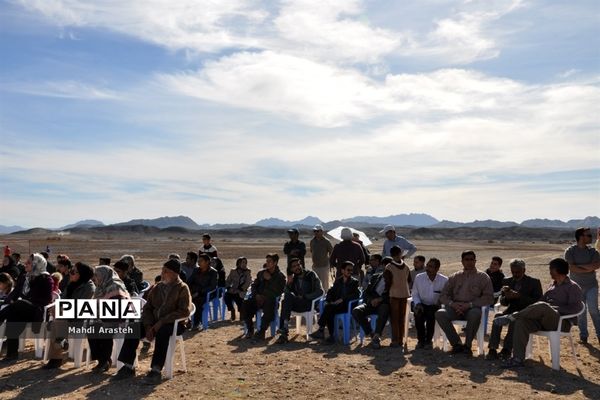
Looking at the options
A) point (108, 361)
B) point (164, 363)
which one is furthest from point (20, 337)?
point (164, 363)

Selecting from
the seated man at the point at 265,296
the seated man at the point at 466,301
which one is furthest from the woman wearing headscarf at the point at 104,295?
the seated man at the point at 466,301

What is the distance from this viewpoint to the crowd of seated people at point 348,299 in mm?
7090

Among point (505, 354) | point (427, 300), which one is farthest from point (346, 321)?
point (505, 354)

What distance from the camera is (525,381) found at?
21.8ft

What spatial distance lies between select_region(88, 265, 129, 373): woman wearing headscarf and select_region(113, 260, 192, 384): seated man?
1.51 ft

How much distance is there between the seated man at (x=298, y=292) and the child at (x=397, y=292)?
4.05 ft

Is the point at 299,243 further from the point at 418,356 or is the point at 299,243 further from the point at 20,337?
the point at 20,337

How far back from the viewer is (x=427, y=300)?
28.7 ft

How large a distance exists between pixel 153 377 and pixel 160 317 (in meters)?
0.69

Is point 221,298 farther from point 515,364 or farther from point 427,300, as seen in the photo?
point 515,364

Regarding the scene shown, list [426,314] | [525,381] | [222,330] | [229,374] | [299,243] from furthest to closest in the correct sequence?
[299,243] → [222,330] → [426,314] → [229,374] → [525,381]

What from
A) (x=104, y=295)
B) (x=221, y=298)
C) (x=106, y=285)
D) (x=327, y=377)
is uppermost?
(x=106, y=285)

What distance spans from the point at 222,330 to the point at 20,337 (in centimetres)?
339

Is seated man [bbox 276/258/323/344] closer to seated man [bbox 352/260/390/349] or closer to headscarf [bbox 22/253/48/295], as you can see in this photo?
seated man [bbox 352/260/390/349]
